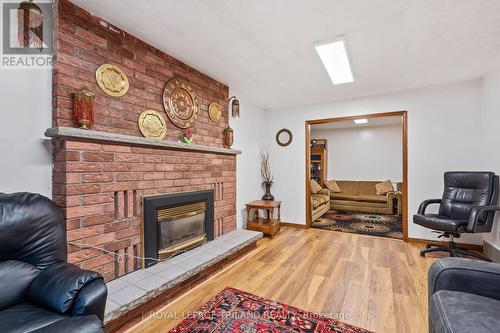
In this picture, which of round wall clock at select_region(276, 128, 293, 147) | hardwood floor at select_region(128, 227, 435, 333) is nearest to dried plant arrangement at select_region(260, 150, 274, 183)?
round wall clock at select_region(276, 128, 293, 147)

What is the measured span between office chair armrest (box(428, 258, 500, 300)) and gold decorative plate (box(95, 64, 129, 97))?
8.85 feet

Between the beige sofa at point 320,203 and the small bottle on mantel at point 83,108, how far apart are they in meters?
3.91

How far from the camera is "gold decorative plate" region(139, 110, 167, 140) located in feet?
7.25

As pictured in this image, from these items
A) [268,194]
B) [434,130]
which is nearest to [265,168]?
[268,194]

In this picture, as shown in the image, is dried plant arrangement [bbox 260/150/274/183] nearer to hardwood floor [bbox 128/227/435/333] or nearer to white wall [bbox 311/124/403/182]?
hardwood floor [bbox 128/227/435/333]

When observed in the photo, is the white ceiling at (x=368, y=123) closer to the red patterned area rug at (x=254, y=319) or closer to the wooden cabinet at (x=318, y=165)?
the wooden cabinet at (x=318, y=165)

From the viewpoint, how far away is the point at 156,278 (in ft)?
6.23

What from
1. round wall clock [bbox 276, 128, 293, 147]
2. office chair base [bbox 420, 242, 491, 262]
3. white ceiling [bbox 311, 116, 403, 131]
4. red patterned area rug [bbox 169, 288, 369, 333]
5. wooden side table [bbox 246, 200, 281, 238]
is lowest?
red patterned area rug [bbox 169, 288, 369, 333]

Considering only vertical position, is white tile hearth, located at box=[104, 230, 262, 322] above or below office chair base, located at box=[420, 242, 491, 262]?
above

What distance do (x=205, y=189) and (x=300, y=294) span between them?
5.24ft

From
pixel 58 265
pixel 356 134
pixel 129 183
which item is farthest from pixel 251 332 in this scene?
pixel 356 134

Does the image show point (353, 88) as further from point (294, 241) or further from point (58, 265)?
point (58, 265)

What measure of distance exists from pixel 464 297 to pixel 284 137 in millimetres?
3665

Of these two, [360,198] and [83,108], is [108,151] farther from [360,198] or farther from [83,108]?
[360,198]
